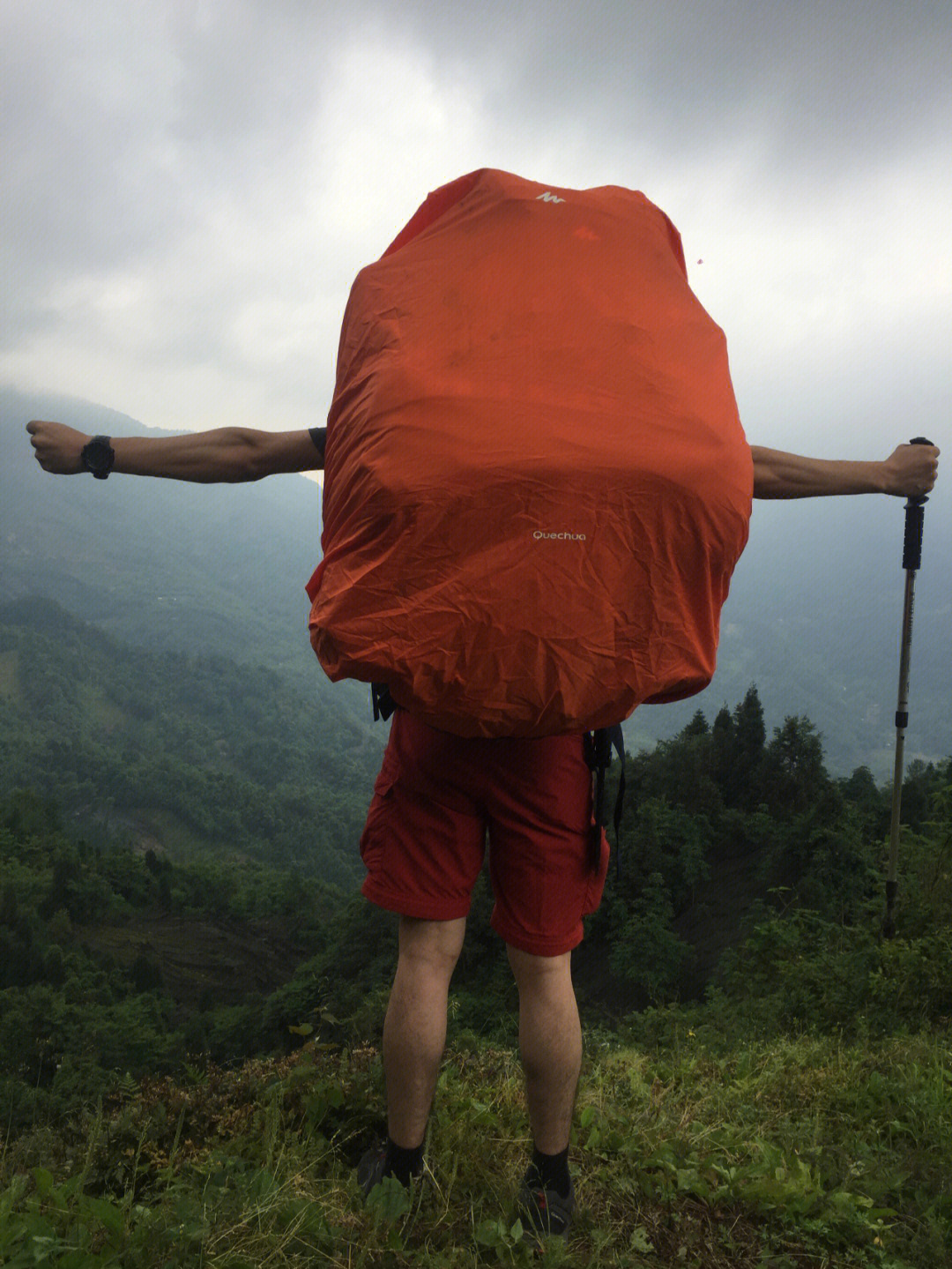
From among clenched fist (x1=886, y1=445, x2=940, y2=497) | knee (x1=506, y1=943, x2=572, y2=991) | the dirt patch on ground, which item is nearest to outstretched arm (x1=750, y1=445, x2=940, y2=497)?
clenched fist (x1=886, y1=445, x2=940, y2=497)

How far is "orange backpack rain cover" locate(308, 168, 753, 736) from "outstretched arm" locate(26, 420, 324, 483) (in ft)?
0.82

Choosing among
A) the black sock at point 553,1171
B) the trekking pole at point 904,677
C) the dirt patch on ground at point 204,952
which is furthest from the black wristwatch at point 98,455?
the dirt patch on ground at point 204,952

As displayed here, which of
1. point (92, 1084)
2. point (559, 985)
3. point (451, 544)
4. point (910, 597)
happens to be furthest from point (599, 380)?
point (92, 1084)

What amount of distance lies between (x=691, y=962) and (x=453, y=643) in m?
28.0

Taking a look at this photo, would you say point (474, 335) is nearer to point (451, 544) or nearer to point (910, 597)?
point (451, 544)

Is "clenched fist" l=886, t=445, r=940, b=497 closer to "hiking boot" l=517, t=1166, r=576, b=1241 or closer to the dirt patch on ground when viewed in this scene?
"hiking boot" l=517, t=1166, r=576, b=1241

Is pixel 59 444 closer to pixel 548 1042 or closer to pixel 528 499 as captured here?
pixel 528 499

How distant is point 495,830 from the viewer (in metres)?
1.67

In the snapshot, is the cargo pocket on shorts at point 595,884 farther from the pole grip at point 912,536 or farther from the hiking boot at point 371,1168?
the pole grip at point 912,536

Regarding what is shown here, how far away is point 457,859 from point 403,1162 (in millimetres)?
668

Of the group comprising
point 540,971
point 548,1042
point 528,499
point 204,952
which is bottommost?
point 204,952

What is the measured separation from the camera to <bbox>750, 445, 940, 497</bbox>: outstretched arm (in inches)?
68.6

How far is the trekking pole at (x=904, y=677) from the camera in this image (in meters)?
3.47

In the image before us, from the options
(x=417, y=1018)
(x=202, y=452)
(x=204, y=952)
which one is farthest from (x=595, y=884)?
(x=204, y=952)
